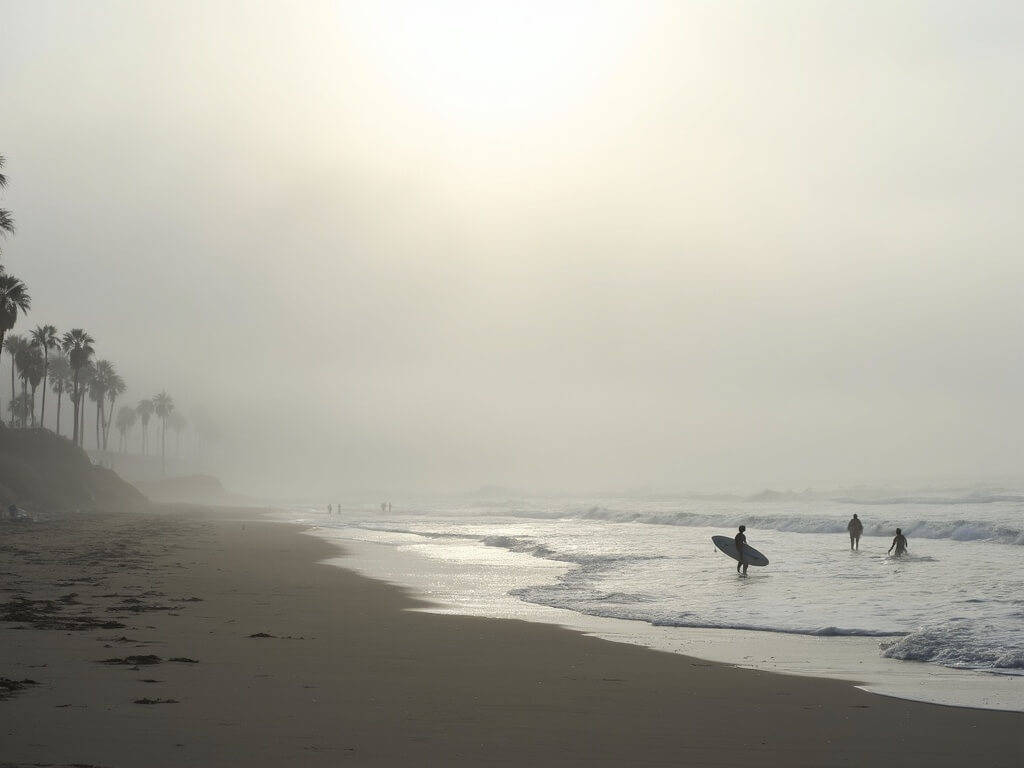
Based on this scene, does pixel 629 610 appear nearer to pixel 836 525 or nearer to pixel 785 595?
pixel 785 595

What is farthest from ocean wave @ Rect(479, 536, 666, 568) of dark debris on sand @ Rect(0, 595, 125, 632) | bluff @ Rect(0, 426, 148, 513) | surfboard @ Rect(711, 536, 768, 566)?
bluff @ Rect(0, 426, 148, 513)

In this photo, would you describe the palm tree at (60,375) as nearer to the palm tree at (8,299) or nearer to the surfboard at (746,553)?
the palm tree at (8,299)

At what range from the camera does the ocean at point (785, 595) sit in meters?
12.6

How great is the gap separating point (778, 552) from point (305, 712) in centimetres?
2852

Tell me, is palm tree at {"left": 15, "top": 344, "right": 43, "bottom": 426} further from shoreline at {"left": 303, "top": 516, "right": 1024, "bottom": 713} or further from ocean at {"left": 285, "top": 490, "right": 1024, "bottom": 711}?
shoreline at {"left": 303, "top": 516, "right": 1024, "bottom": 713}

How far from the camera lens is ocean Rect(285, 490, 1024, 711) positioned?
12594 millimetres

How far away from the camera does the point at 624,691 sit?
10.2m

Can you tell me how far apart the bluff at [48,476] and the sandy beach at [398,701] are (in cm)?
4867

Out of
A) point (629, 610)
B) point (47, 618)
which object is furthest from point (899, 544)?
point (47, 618)

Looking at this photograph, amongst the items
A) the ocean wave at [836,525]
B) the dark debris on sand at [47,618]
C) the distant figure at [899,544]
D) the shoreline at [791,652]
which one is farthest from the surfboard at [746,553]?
the dark debris on sand at [47,618]

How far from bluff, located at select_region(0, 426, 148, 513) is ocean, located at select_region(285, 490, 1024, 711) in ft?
102

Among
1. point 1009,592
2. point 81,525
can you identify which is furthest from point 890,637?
point 81,525

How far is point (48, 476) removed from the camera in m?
69.5

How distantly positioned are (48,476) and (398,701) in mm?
70233
